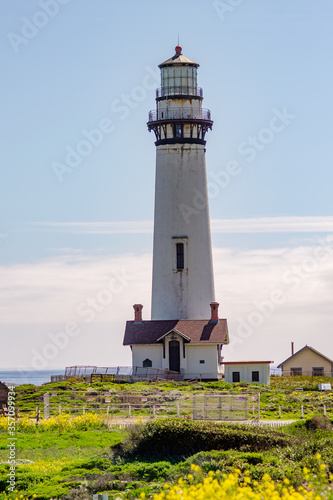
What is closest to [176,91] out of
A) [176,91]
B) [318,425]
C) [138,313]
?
[176,91]

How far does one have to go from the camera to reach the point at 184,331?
50.5m

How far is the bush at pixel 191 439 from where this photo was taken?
21828 mm

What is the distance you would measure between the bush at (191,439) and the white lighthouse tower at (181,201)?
28815 millimetres

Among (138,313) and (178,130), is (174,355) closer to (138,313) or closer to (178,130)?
(138,313)

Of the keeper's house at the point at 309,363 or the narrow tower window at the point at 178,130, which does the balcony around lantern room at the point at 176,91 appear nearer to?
the narrow tower window at the point at 178,130

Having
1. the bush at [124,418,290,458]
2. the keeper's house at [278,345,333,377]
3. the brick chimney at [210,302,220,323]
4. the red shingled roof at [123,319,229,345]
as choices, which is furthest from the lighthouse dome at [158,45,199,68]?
the bush at [124,418,290,458]

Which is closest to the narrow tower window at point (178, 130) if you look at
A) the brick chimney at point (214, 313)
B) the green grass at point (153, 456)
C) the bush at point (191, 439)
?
the brick chimney at point (214, 313)

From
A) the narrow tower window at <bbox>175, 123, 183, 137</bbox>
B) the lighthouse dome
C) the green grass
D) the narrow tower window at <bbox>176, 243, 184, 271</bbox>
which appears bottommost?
the green grass

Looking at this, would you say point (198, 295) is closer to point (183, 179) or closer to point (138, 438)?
point (183, 179)

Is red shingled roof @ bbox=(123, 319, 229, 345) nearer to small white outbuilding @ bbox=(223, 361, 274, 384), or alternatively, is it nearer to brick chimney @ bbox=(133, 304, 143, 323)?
brick chimney @ bbox=(133, 304, 143, 323)

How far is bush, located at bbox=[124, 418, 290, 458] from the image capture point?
21828 millimetres

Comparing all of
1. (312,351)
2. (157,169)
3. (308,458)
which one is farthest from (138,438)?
(312,351)

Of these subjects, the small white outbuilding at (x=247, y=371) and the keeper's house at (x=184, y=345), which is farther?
the keeper's house at (x=184, y=345)

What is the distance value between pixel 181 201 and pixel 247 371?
1084 cm
